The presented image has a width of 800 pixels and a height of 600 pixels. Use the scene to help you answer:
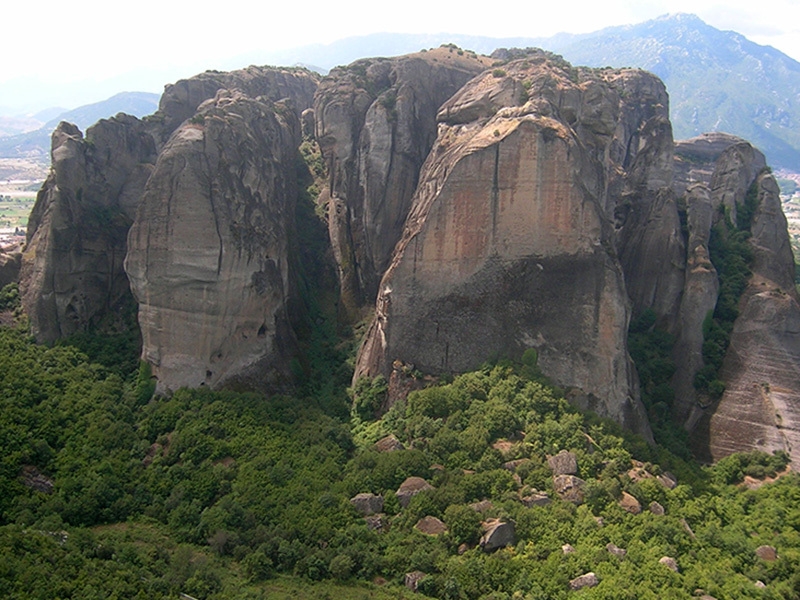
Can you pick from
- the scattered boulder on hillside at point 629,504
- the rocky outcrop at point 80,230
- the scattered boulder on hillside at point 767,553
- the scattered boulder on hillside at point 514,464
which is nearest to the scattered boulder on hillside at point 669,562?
the scattered boulder on hillside at point 629,504

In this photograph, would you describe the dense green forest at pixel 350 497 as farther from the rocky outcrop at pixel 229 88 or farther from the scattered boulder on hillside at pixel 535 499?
the rocky outcrop at pixel 229 88

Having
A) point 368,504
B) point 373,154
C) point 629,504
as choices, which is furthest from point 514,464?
point 373,154

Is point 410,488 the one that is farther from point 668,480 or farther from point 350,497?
point 668,480

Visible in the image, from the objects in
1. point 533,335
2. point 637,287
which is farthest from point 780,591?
point 637,287

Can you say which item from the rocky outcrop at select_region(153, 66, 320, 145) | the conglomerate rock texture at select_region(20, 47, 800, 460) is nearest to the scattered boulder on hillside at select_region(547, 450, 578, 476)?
the conglomerate rock texture at select_region(20, 47, 800, 460)

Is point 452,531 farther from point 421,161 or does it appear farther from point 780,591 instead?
point 421,161

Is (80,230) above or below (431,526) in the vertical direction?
above
